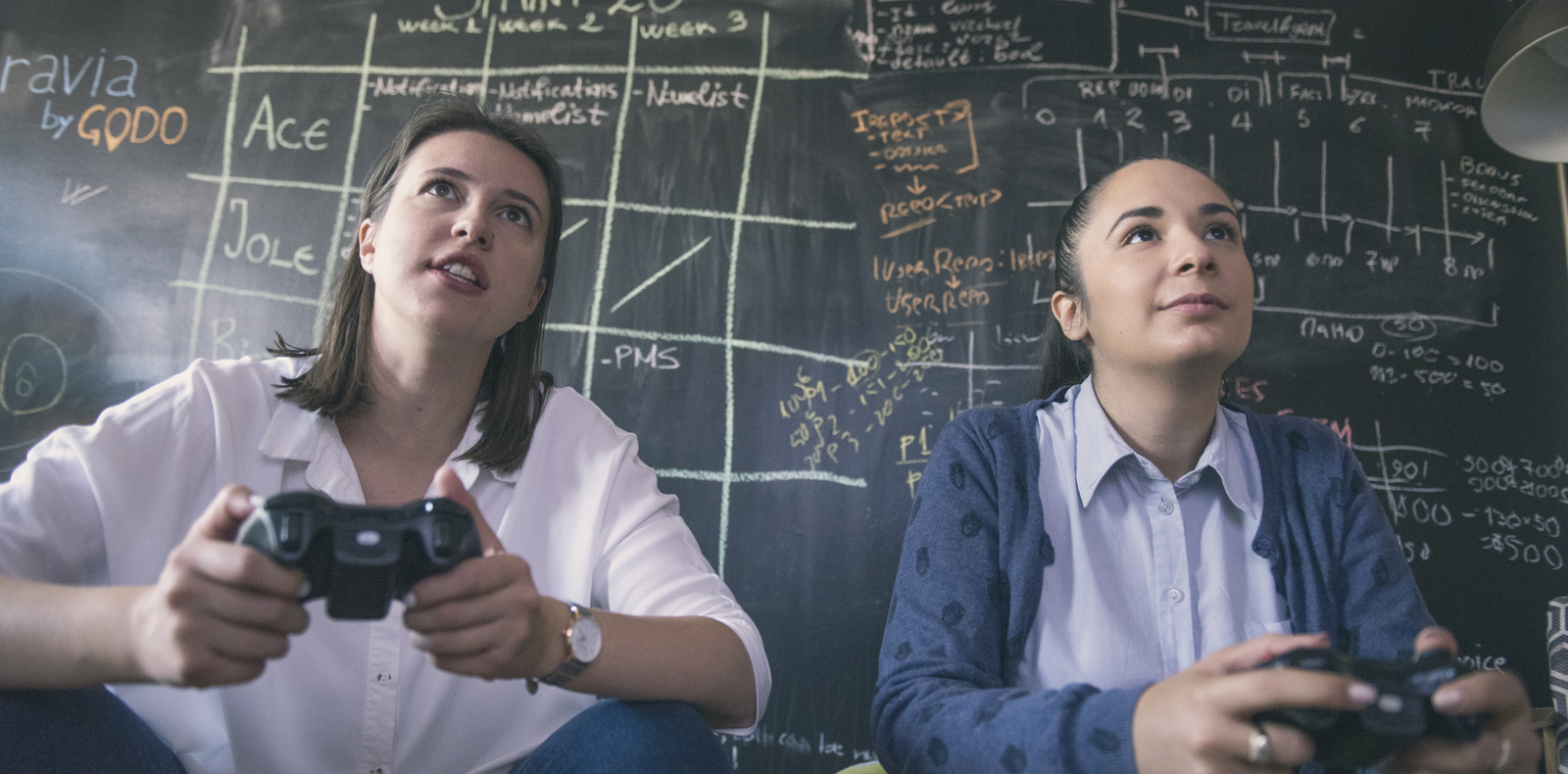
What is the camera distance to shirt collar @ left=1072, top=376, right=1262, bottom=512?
48.8 inches

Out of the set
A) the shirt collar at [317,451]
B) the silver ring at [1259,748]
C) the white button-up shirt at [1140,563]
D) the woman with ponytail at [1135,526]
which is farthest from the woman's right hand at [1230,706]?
the shirt collar at [317,451]

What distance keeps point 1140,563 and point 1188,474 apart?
15cm

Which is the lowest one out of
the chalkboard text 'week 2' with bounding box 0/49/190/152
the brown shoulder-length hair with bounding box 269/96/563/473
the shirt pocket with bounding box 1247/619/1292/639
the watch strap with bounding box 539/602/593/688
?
the watch strap with bounding box 539/602/593/688

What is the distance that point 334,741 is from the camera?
3.64 ft

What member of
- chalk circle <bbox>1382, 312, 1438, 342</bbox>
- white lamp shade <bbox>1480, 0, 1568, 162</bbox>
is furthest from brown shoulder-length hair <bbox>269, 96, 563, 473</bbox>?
chalk circle <bbox>1382, 312, 1438, 342</bbox>

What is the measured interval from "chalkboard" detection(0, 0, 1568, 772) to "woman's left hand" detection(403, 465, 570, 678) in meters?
1.32

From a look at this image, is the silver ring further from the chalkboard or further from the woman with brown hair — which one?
the chalkboard

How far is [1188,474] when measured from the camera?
1.24 meters

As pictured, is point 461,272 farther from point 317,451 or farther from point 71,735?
point 71,735

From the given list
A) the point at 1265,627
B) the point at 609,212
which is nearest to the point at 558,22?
the point at 609,212

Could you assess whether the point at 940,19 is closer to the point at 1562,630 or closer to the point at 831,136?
the point at 831,136

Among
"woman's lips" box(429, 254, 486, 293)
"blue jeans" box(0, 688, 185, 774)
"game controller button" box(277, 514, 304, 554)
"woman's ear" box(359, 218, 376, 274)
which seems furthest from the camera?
"woman's ear" box(359, 218, 376, 274)

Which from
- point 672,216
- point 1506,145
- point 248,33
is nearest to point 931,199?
point 672,216

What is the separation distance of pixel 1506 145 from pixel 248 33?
3212 millimetres
